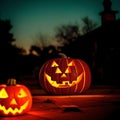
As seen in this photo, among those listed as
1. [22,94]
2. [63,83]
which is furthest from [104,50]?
[22,94]

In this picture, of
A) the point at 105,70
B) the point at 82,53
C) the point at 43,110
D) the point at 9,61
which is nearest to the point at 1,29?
the point at 9,61

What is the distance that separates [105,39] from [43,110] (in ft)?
31.4

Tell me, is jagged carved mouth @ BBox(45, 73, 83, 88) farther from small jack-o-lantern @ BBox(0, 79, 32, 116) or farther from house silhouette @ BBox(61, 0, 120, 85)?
house silhouette @ BBox(61, 0, 120, 85)

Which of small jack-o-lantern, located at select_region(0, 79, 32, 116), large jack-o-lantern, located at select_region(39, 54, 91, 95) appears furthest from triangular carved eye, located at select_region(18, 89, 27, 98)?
large jack-o-lantern, located at select_region(39, 54, 91, 95)

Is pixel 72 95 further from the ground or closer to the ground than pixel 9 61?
closer to the ground

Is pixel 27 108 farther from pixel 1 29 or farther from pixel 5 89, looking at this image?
pixel 1 29

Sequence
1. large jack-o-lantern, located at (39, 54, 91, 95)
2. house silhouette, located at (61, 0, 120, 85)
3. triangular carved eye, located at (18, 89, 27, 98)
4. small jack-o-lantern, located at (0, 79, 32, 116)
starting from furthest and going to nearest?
house silhouette, located at (61, 0, 120, 85)
large jack-o-lantern, located at (39, 54, 91, 95)
triangular carved eye, located at (18, 89, 27, 98)
small jack-o-lantern, located at (0, 79, 32, 116)

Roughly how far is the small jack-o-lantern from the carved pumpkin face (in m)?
2.41

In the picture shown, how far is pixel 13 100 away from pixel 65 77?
2.61 m

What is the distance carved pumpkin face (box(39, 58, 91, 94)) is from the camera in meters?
7.37

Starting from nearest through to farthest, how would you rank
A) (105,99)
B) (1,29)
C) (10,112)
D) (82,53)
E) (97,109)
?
1. (10,112)
2. (97,109)
3. (105,99)
4. (82,53)
5. (1,29)

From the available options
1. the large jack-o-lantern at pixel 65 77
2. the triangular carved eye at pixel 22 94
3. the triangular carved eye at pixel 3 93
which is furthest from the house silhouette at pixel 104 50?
the triangular carved eye at pixel 3 93

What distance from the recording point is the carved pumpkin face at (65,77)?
7.37m

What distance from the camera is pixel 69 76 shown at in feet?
24.0
